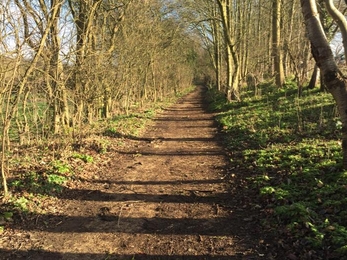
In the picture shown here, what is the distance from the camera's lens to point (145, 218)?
517 cm

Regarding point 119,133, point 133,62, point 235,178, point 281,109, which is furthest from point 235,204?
point 133,62

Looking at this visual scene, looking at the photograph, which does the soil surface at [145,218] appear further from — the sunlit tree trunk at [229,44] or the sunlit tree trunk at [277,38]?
the sunlit tree trunk at [229,44]

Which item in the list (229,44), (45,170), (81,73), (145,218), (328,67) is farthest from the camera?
(229,44)

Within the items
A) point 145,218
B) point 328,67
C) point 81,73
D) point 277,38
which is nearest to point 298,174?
point 328,67

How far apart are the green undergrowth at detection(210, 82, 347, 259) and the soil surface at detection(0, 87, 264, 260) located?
0.45 meters

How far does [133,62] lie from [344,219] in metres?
14.2

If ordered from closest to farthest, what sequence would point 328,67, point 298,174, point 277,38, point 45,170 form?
point 328,67, point 298,174, point 45,170, point 277,38

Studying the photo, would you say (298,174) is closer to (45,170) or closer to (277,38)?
(45,170)

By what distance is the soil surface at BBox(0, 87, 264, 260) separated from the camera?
4219 mm

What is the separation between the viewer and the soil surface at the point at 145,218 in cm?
422

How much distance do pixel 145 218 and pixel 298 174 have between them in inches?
127

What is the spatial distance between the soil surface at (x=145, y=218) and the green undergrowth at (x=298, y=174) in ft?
1.46

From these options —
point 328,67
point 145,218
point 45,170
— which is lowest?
point 145,218

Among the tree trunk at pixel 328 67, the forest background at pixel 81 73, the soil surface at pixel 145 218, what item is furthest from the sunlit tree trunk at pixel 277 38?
the tree trunk at pixel 328 67
